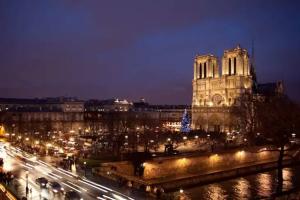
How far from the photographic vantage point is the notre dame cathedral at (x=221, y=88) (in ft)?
284

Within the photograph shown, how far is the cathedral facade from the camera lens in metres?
86.5

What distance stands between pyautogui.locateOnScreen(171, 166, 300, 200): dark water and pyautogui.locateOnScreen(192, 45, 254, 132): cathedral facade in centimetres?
3783

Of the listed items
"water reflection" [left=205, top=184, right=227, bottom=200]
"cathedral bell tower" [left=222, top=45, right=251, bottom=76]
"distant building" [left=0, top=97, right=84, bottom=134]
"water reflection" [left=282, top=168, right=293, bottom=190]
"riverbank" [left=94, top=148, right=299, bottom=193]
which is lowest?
"water reflection" [left=205, top=184, right=227, bottom=200]

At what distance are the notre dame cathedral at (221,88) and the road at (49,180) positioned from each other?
163ft

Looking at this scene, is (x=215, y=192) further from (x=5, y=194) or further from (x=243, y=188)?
(x=5, y=194)

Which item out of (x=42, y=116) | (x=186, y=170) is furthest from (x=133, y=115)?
(x=186, y=170)

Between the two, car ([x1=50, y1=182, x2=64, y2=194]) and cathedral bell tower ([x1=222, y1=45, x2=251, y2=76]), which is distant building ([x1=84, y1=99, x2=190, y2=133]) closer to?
cathedral bell tower ([x1=222, y1=45, x2=251, y2=76])

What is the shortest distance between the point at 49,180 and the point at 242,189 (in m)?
19.3

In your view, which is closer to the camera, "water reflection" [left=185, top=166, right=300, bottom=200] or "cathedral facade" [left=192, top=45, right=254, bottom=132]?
"water reflection" [left=185, top=166, right=300, bottom=200]

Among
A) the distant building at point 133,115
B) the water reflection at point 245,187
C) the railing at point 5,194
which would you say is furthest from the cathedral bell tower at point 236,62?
the railing at point 5,194

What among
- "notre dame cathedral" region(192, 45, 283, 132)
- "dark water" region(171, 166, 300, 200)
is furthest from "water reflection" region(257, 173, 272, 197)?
"notre dame cathedral" region(192, 45, 283, 132)

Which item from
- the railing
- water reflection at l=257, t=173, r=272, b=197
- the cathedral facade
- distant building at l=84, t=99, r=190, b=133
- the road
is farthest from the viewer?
distant building at l=84, t=99, r=190, b=133

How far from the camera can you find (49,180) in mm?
32969

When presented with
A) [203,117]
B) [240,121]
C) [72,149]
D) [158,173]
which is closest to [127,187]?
[158,173]
